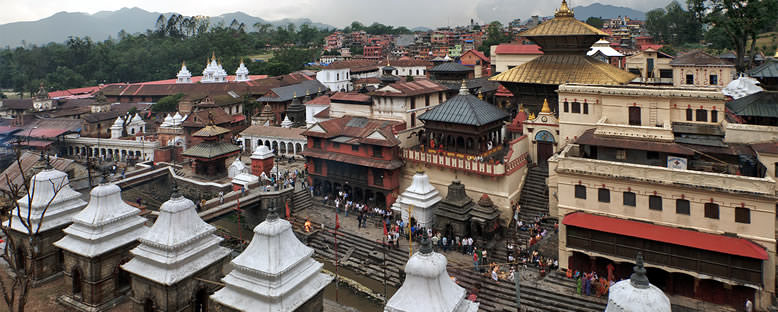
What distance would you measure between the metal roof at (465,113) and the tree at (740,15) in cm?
1910

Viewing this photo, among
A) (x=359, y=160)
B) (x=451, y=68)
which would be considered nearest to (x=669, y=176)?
(x=359, y=160)

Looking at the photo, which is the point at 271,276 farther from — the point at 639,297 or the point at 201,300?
the point at 639,297

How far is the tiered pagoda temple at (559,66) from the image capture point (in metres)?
30.9

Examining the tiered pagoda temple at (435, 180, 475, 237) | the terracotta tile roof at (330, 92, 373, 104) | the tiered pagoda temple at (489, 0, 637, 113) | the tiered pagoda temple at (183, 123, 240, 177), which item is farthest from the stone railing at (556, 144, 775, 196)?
the tiered pagoda temple at (183, 123, 240, 177)

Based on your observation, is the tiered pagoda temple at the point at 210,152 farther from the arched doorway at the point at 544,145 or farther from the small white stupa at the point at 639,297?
the small white stupa at the point at 639,297

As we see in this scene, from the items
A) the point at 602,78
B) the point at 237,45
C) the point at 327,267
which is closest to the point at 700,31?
the point at 602,78

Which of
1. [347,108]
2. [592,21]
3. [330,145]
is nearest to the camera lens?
[330,145]

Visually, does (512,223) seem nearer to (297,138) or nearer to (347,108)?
(347,108)

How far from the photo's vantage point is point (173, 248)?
536 inches

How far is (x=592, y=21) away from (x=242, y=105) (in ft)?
281

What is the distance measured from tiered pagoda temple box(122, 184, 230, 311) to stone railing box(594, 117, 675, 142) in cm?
1923

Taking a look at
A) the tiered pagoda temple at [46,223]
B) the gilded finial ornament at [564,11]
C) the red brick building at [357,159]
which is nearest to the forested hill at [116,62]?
the red brick building at [357,159]

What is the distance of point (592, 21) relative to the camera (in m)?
109

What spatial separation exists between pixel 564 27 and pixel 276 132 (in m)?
26.7
